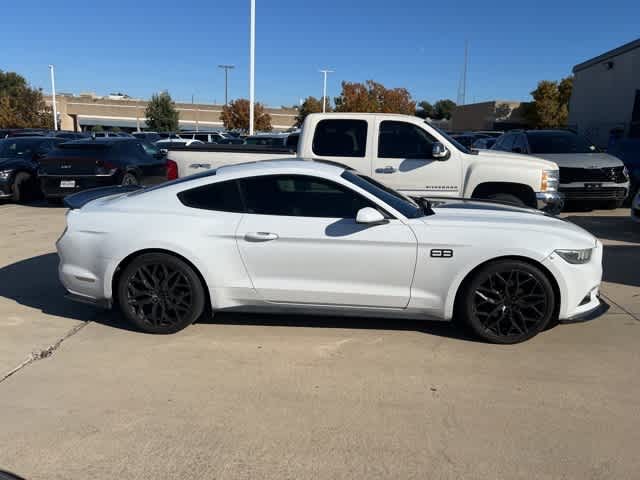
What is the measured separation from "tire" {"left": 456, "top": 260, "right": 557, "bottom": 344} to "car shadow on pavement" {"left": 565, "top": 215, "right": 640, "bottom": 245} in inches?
207

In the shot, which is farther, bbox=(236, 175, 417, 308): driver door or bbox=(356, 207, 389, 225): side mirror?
bbox=(236, 175, 417, 308): driver door

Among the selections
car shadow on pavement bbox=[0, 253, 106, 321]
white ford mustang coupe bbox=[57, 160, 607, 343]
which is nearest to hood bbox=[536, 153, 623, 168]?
white ford mustang coupe bbox=[57, 160, 607, 343]

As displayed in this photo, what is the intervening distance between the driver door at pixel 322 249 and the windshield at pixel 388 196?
18cm

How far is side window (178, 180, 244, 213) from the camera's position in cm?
491

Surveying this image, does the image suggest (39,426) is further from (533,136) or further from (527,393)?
(533,136)

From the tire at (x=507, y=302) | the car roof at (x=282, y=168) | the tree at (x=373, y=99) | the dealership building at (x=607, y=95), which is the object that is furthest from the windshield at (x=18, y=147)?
the tree at (x=373, y=99)

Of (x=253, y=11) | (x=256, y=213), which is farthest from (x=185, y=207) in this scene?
(x=253, y=11)

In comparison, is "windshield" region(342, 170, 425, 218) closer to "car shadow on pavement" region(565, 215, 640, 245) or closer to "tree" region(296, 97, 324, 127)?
"car shadow on pavement" region(565, 215, 640, 245)

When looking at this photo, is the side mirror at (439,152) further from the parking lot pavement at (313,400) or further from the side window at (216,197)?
the side window at (216,197)

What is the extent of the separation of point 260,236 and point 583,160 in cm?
897

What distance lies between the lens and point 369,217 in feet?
14.9

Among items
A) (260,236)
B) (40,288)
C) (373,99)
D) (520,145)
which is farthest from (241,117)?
(260,236)

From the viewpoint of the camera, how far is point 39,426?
11.4ft

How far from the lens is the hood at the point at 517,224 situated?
15.2 ft
